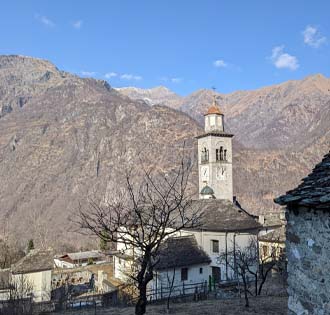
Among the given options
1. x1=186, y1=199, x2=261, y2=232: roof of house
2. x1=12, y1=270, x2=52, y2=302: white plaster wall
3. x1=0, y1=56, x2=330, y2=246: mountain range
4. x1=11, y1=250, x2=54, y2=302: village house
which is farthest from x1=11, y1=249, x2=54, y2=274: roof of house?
x1=0, y1=56, x2=330, y2=246: mountain range

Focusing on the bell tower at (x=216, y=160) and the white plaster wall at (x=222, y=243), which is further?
the bell tower at (x=216, y=160)

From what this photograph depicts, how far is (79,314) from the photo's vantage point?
1477 cm

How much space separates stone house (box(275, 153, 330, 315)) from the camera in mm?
6098

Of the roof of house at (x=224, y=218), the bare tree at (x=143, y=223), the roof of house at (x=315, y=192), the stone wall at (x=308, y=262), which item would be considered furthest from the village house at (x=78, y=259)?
the roof of house at (x=315, y=192)

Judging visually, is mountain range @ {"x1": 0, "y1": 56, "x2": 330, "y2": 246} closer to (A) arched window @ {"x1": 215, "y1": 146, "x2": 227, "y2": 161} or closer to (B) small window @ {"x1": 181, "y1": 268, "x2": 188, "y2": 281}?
(A) arched window @ {"x1": 215, "y1": 146, "x2": 227, "y2": 161}

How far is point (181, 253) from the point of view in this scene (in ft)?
88.9

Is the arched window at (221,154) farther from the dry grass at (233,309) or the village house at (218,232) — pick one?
the dry grass at (233,309)

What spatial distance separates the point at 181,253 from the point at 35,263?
9400 millimetres

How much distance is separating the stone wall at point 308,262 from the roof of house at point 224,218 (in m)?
20.6

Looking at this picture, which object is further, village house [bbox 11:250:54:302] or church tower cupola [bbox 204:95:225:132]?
church tower cupola [bbox 204:95:225:132]

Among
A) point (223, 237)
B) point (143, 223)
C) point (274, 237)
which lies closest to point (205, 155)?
point (274, 237)

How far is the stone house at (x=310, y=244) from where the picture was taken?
240 inches

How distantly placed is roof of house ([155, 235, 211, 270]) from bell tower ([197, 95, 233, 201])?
437 inches

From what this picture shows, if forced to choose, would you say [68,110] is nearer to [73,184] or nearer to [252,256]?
[73,184]
